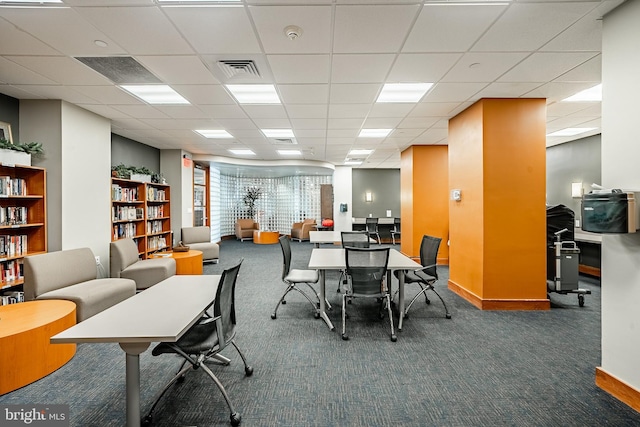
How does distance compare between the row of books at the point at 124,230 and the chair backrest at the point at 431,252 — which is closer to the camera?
the chair backrest at the point at 431,252

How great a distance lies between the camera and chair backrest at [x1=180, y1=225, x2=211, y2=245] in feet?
A: 24.1

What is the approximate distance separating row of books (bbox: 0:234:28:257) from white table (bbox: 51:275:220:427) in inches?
103

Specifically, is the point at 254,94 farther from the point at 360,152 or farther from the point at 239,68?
the point at 360,152

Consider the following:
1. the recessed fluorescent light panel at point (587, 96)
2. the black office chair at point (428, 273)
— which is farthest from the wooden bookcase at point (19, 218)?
the recessed fluorescent light panel at point (587, 96)

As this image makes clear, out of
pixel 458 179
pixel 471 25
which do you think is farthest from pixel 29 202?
pixel 458 179

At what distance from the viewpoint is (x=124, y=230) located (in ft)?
18.7

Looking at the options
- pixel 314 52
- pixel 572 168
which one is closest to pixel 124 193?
pixel 314 52

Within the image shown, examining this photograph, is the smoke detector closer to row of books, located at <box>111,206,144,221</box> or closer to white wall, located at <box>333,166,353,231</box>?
row of books, located at <box>111,206,144,221</box>

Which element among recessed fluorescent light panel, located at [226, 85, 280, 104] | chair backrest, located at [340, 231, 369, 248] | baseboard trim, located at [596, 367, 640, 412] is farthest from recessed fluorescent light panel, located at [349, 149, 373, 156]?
baseboard trim, located at [596, 367, 640, 412]

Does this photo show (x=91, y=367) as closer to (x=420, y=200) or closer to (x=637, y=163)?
(x=637, y=163)

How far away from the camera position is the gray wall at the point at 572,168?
19.4ft

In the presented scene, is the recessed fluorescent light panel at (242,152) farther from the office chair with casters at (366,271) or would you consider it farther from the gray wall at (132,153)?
the office chair with casters at (366,271)

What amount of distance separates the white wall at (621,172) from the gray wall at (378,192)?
30.6 feet

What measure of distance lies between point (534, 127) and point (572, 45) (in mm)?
1491
